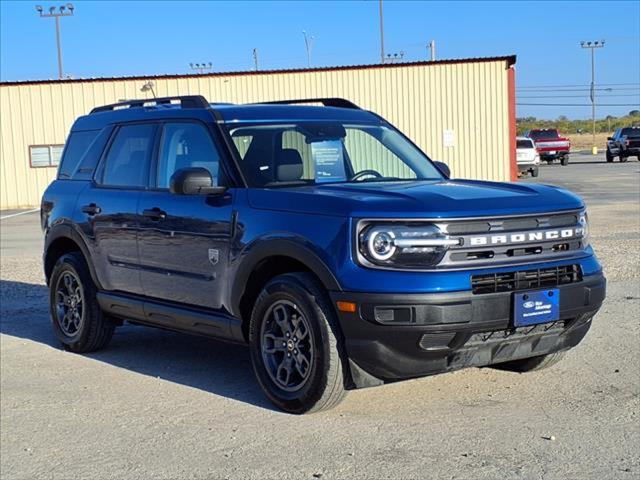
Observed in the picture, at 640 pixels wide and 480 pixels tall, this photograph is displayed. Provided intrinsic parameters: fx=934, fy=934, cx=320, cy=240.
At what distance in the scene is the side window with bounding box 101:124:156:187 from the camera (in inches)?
285

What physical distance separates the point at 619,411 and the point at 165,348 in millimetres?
4039

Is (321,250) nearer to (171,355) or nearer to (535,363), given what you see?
(535,363)

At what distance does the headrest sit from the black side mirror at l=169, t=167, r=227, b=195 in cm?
41

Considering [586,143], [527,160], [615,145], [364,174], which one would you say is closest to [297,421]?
[364,174]

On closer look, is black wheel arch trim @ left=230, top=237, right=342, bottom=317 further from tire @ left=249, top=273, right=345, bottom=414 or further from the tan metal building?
the tan metal building

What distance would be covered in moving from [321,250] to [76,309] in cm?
337

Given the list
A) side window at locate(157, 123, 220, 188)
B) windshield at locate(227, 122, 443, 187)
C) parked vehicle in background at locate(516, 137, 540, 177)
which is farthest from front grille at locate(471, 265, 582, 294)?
parked vehicle in background at locate(516, 137, 540, 177)

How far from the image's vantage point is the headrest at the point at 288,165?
6.36 meters

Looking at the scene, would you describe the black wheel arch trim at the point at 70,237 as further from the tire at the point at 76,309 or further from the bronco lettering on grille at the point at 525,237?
the bronco lettering on grille at the point at 525,237

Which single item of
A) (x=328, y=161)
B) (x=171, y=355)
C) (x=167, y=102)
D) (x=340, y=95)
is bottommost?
(x=171, y=355)

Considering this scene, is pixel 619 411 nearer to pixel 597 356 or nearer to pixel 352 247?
pixel 597 356

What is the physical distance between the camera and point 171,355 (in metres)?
7.80

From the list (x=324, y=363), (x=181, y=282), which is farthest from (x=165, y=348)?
(x=324, y=363)

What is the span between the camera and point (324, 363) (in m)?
5.44
